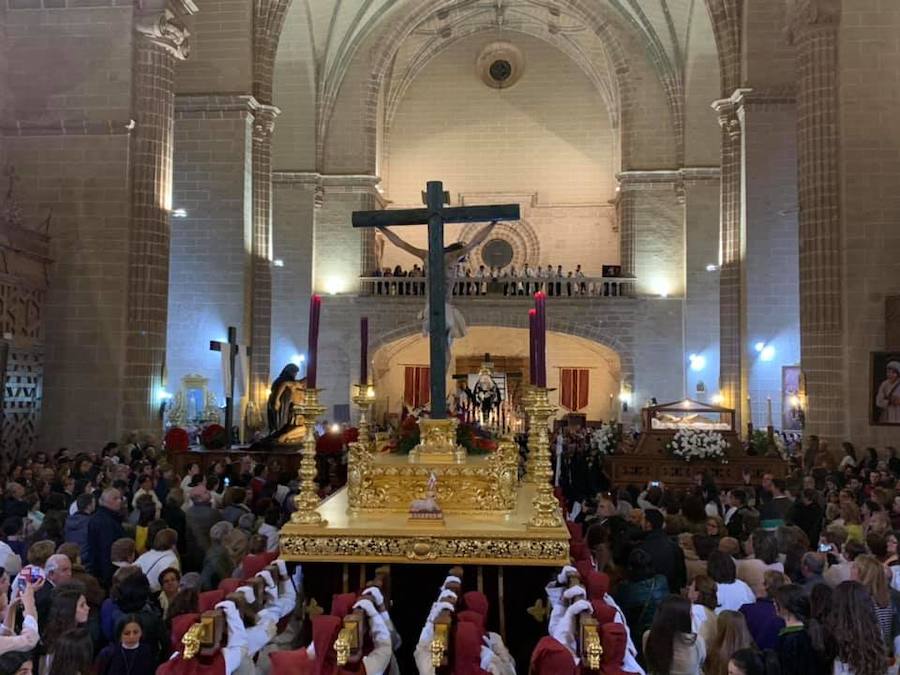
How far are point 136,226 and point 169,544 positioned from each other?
10.1 m

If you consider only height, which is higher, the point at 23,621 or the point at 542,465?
the point at 542,465

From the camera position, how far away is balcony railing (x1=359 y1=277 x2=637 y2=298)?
27.7 meters

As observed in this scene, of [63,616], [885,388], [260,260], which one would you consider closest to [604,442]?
[885,388]

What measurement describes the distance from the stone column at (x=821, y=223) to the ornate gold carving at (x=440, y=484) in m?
9.76

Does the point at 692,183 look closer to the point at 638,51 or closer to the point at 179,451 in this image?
the point at 638,51

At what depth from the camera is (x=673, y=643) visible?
4078 millimetres

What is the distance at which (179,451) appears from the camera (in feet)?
48.1

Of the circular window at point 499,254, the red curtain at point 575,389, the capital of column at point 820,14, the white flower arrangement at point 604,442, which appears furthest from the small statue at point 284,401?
the circular window at point 499,254

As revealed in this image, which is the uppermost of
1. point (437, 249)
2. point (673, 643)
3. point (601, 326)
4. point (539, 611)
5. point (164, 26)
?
point (164, 26)

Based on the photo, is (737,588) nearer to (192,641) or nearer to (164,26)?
(192,641)

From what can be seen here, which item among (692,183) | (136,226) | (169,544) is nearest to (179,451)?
(136,226)

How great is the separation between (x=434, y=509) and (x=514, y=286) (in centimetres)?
2242

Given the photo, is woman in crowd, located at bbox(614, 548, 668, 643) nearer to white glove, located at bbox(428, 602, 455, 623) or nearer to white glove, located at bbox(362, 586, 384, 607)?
white glove, located at bbox(428, 602, 455, 623)

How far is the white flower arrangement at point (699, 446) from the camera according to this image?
540 inches
